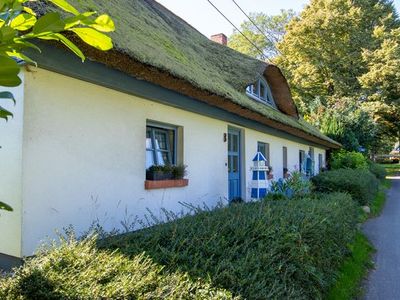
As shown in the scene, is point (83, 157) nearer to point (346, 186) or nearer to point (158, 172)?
point (158, 172)

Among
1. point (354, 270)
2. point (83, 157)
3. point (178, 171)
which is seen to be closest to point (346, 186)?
point (354, 270)

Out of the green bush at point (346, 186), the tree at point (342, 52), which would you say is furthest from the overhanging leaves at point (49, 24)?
the tree at point (342, 52)

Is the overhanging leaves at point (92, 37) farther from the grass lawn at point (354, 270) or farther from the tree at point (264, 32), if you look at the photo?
the tree at point (264, 32)

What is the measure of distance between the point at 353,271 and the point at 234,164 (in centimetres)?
443

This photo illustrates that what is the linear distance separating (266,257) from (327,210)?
2.48 metres

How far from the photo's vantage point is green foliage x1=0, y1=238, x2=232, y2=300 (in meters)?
2.31

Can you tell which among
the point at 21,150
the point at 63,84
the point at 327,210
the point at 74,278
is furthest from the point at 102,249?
the point at 327,210

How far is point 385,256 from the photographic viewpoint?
283 inches

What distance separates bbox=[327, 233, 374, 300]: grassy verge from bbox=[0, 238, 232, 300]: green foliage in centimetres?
299

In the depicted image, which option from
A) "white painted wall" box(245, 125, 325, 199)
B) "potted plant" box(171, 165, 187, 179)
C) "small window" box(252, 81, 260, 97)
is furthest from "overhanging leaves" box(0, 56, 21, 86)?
"small window" box(252, 81, 260, 97)

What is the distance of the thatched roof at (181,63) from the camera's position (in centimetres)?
487

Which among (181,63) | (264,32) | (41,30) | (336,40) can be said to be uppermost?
(264,32)

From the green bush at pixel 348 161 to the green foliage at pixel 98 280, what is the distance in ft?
64.8

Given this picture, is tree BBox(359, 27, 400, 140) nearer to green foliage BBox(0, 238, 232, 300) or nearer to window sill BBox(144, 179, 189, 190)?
window sill BBox(144, 179, 189, 190)
